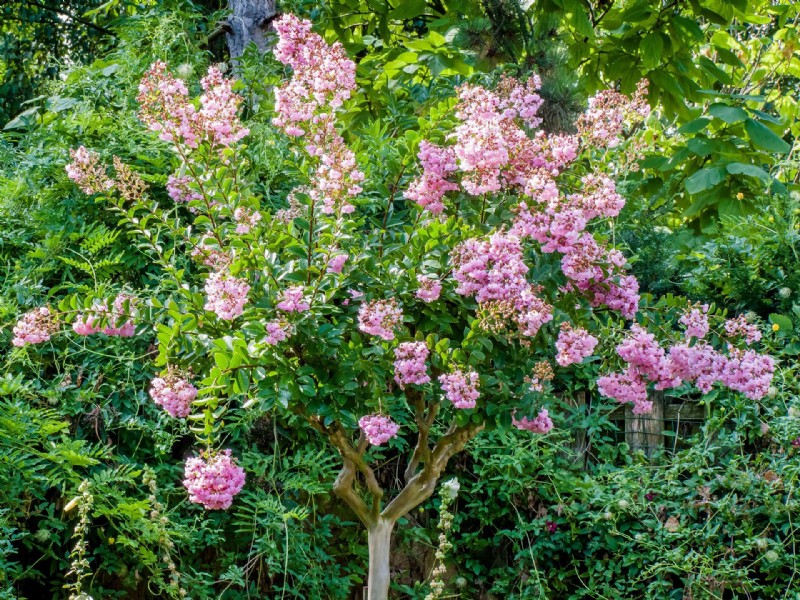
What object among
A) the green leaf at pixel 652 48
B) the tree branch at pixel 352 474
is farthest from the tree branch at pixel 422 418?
the green leaf at pixel 652 48

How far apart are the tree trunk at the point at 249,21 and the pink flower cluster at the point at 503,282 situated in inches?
125

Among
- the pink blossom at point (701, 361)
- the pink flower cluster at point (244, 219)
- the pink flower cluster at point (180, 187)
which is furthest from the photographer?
the pink flower cluster at point (180, 187)

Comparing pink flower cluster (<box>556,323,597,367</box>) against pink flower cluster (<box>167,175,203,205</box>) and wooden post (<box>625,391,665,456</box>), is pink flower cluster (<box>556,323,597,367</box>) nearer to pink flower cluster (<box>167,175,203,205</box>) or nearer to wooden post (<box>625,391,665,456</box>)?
pink flower cluster (<box>167,175,203,205</box>)

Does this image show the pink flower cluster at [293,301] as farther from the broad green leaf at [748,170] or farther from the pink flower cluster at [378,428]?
the broad green leaf at [748,170]

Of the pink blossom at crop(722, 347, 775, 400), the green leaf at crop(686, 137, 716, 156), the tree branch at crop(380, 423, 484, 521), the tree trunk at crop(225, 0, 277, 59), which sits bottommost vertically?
the tree branch at crop(380, 423, 484, 521)

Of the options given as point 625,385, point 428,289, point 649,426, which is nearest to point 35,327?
point 428,289

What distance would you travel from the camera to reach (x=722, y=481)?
383 cm

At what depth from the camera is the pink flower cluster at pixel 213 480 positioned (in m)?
2.20

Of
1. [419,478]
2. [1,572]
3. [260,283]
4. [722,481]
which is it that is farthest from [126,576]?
[722,481]

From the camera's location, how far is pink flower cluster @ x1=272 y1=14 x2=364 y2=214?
231cm

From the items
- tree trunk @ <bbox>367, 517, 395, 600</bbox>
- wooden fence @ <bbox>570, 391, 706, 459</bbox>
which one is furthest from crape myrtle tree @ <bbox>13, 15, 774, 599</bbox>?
wooden fence @ <bbox>570, 391, 706, 459</bbox>

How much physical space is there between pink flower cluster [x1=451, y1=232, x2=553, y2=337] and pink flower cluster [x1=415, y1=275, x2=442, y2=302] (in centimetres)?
11

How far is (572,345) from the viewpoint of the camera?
2.25 metres

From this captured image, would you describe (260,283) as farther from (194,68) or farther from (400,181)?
(194,68)
